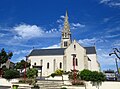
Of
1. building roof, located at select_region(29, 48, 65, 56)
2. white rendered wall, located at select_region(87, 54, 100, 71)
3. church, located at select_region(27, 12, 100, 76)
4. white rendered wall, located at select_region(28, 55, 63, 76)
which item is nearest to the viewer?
church, located at select_region(27, 12, 100, 76)

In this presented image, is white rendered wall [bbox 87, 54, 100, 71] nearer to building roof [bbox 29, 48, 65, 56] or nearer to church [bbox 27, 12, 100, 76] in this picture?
church [bbox 27, 12, 100, 76]

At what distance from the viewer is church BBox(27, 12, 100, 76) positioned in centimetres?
5666

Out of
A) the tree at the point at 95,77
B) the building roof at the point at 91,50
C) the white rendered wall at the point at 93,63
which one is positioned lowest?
the tree at the point at 95,77

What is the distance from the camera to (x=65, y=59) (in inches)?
2271

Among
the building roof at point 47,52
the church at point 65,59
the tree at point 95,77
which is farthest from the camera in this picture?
the building roof at point 47,52

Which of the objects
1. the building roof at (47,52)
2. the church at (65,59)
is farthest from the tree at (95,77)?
the building roof at (47,52)

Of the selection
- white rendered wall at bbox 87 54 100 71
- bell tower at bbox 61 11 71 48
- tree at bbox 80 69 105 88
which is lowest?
tree at bbox 80 69 105 88

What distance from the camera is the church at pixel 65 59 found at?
56656mm

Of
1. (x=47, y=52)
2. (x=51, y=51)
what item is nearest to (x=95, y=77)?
(x=51, y=51)

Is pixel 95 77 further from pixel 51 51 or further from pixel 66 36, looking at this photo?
pixel 66 36

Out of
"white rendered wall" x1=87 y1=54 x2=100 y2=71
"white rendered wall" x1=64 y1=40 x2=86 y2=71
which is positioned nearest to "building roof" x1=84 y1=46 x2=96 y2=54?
"white rendered wall" x1=87 y1=54 x2=100 y2=71

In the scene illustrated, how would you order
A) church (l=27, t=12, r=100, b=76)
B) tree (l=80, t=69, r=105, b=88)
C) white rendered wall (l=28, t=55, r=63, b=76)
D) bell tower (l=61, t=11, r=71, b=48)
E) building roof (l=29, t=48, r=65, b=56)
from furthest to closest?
bell tower (l=61, t=11, r=71, b=48) → building roof (l=29, t=48, r=65, b=56) → white rendered wall (l=28, t=55, r=63, b=76) → church (l=27, t=12, r=100, b=76) → tree (l=80, t=69, r=105, b=88)

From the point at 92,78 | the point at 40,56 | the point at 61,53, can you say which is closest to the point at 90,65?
the point at 61,53

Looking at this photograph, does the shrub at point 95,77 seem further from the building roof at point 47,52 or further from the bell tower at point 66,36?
the bell tower at point 66,36
